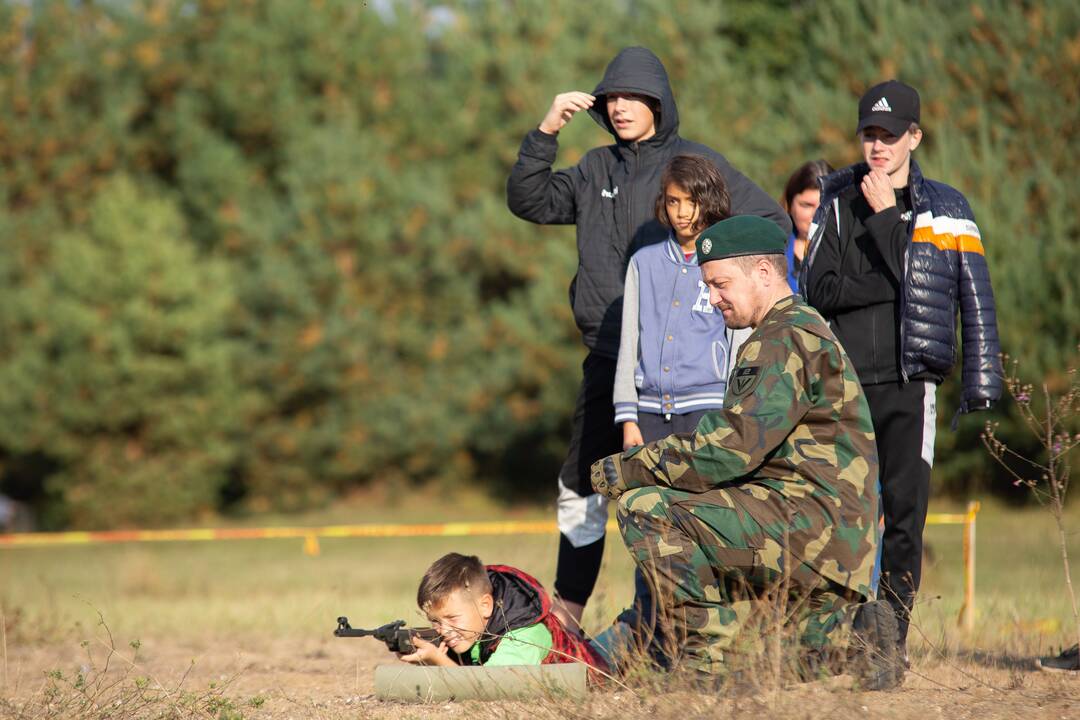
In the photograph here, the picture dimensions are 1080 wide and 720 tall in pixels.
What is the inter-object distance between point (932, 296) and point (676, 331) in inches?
39.5

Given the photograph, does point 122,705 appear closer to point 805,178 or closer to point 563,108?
point 563,108

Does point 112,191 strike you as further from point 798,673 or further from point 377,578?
point 798,673

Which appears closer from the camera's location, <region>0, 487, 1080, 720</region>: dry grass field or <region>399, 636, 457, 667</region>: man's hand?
<region>0, 487, 1080, 720</region>: dry grass field

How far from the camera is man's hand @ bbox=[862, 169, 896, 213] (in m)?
5.24

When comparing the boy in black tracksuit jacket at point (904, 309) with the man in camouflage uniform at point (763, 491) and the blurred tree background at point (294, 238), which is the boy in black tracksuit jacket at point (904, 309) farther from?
the blurred tree background at point (294, 238)

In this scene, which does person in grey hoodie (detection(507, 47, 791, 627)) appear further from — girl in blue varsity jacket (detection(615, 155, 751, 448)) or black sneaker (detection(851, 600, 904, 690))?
black sneaker (detection(851, 600, 904, 690))

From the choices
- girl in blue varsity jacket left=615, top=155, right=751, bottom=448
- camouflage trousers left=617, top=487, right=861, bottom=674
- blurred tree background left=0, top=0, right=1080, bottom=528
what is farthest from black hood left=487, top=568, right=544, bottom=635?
blurred tree background left=0, top=0, right=1080, bottom=528

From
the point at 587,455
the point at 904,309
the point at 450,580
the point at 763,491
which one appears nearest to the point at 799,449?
the point at 763,491

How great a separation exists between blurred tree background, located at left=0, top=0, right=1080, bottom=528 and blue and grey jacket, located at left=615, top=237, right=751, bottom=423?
17626 mm

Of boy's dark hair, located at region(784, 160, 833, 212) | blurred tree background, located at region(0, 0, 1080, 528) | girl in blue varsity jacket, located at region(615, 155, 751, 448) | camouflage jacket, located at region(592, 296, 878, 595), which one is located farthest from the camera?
blurred tree background, located at region(0, 0, 1080, 528)

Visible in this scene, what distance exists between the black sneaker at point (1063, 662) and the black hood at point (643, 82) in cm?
265

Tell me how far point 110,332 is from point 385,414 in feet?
19.4

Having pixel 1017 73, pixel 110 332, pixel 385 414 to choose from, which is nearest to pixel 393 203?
pixel 385 414

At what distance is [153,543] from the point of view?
1064 inches
